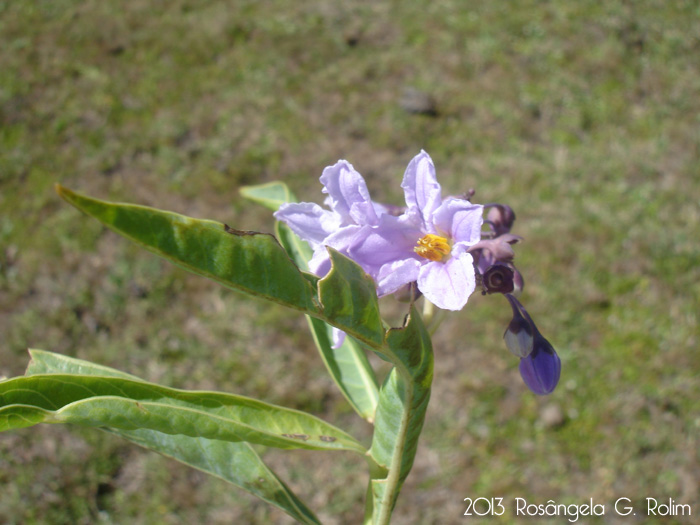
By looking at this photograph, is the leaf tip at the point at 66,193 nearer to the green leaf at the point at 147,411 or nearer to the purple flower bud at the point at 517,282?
the green leaf at the point at 147,411

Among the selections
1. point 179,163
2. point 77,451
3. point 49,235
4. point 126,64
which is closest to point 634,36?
point 179,163

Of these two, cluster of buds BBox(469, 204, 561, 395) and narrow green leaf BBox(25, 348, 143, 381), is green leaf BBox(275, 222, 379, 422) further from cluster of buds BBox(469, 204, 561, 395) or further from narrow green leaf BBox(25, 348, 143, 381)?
narrow green leaf BBox(25, 348, 143, 381)

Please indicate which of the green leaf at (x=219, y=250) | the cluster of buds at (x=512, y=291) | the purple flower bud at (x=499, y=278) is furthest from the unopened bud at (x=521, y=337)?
the green leaf at (x=219, y=250)

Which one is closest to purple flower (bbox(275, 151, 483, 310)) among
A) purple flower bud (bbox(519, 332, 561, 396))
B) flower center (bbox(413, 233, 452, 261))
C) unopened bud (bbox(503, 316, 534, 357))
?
flower center (bbox(413, 233, 452, 261))

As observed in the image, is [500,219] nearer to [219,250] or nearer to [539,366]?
[539,366]

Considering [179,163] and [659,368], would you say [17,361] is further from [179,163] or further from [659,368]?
[659,368]

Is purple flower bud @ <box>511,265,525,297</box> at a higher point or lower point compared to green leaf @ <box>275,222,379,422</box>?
higher
